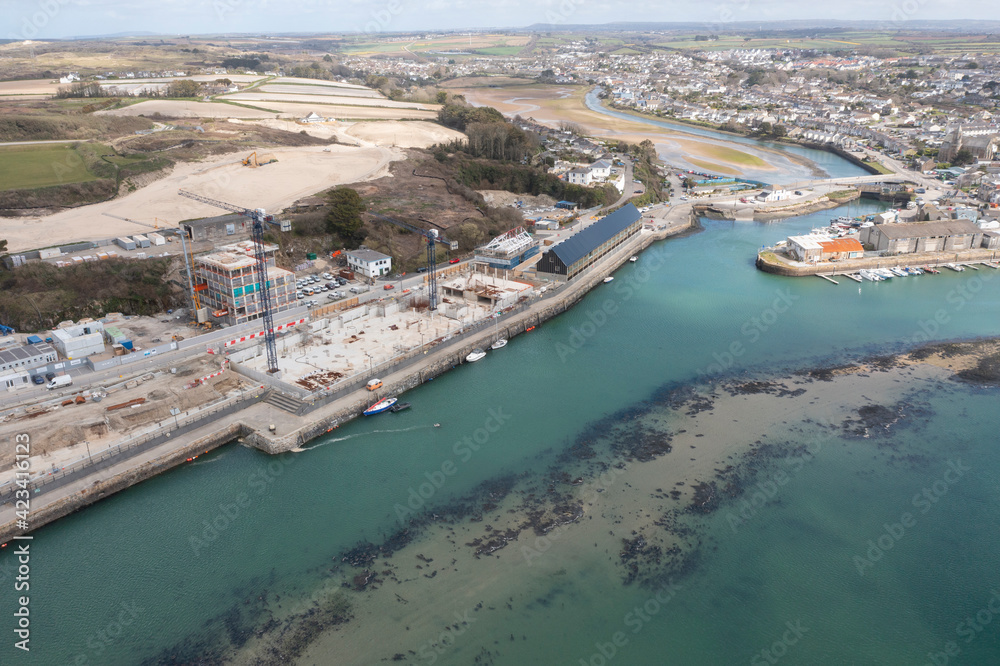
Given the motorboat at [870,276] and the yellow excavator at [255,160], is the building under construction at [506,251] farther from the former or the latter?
the motorboat at [870,276]

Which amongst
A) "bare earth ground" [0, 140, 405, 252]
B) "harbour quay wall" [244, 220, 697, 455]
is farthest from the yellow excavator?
"harbour quay wall" [244, 220, 697, 455]

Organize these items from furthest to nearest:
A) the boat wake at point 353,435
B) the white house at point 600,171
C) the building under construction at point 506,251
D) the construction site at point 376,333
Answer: the white house at point 600,171 < the building under construction at point 506,251 < the construction site at point 376,333 < the boat wake at point 353,435

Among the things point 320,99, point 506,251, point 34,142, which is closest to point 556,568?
point 506,251

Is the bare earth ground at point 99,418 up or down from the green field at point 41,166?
down

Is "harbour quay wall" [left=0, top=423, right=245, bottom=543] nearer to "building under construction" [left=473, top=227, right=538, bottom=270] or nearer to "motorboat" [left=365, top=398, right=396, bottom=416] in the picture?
"motorboat" [left=365, top=398, right=396, bottom=416]

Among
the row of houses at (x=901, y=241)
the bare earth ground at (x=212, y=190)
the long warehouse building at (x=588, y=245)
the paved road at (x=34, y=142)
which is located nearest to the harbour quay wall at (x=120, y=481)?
the bare earth ground at (x=212, y=190)

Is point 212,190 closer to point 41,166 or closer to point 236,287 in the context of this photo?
point 41,166
